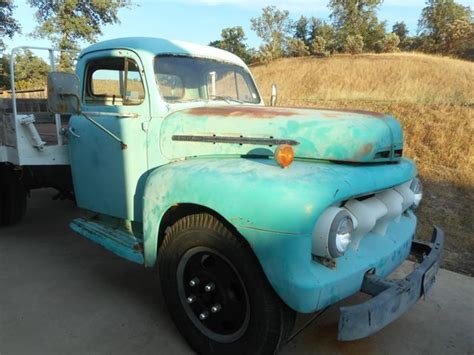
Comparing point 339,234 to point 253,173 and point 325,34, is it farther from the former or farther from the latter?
point 325,34

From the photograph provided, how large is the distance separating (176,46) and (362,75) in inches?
916

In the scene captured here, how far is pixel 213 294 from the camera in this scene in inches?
91.8

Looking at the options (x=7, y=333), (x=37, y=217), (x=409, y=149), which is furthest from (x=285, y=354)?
(x=409, y=149)

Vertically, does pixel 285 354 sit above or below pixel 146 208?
below

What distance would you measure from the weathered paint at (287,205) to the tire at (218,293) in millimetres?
122

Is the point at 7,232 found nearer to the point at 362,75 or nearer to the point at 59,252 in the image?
the point at 59,252

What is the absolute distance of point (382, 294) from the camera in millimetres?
1971

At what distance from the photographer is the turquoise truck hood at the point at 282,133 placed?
231 centimetres

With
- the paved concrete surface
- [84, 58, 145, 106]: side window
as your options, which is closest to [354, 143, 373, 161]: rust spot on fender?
the paved concrete surface

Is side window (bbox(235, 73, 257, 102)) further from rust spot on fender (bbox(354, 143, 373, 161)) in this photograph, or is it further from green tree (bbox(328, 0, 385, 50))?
green tree (bbox(328, 0, 385, 50))

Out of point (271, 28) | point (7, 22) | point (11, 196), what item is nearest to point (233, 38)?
point (271, 28)

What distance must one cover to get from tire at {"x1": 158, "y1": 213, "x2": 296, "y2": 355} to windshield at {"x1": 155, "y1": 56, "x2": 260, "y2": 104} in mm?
1170

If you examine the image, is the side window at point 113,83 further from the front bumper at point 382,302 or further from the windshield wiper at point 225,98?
the front bumper at point 382,302

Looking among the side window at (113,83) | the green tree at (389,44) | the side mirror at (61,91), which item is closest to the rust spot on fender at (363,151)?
the side window at (113,83)
